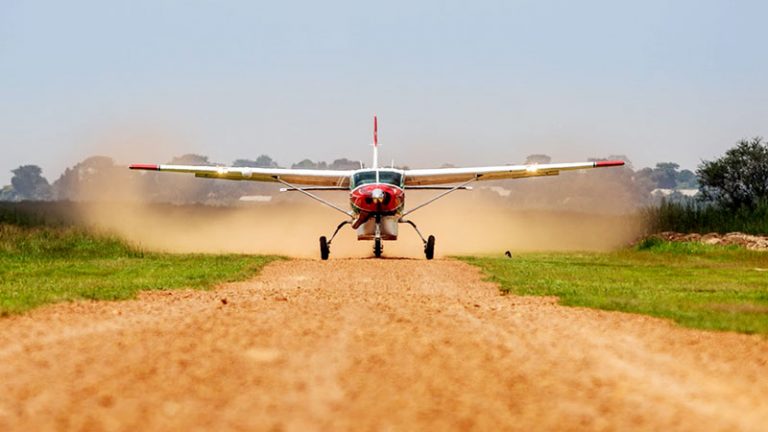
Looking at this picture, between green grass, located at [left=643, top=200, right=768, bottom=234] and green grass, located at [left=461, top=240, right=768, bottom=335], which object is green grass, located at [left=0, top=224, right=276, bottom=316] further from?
green grass, located at [left=643, top=200, right=768, bottom=234]

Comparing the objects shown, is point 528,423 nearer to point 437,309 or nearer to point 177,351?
point 177,351

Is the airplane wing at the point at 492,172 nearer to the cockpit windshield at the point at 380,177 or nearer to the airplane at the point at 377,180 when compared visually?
the airplane at the point at 377,180

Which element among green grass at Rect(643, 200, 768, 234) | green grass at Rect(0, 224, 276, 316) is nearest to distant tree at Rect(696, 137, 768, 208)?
green grass at Rect(643, 200, 768, 234)

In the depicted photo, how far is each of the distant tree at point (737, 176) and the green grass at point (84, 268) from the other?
36.2 metres

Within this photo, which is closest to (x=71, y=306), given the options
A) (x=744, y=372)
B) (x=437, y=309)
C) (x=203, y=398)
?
(x=437, y=309)

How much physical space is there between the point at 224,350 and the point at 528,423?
4509mm

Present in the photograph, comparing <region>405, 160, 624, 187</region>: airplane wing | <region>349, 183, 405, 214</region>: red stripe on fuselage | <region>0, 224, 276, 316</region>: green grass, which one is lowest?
<region>0, 224, 276, 316</region>: green grass

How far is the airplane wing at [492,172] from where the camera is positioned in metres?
42.4

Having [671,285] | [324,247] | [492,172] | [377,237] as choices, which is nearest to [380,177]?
[377,237]

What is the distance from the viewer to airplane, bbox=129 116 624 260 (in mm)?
37906

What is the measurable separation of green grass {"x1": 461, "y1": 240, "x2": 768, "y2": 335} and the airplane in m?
4.92

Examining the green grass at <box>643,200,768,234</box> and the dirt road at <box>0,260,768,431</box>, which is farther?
the green grass at <box>643,200,768,234</box>

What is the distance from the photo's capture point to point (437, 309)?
55.2 ft

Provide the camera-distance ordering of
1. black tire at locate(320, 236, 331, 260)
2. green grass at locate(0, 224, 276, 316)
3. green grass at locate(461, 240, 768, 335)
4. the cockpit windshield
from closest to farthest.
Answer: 1. green grass at locate(461, 240, 768, 335)
2. green grass at locate(0, 224, 276, 316)
3. the cockpit windshield
4. black tire at locate(320, 236, 331, 260)
